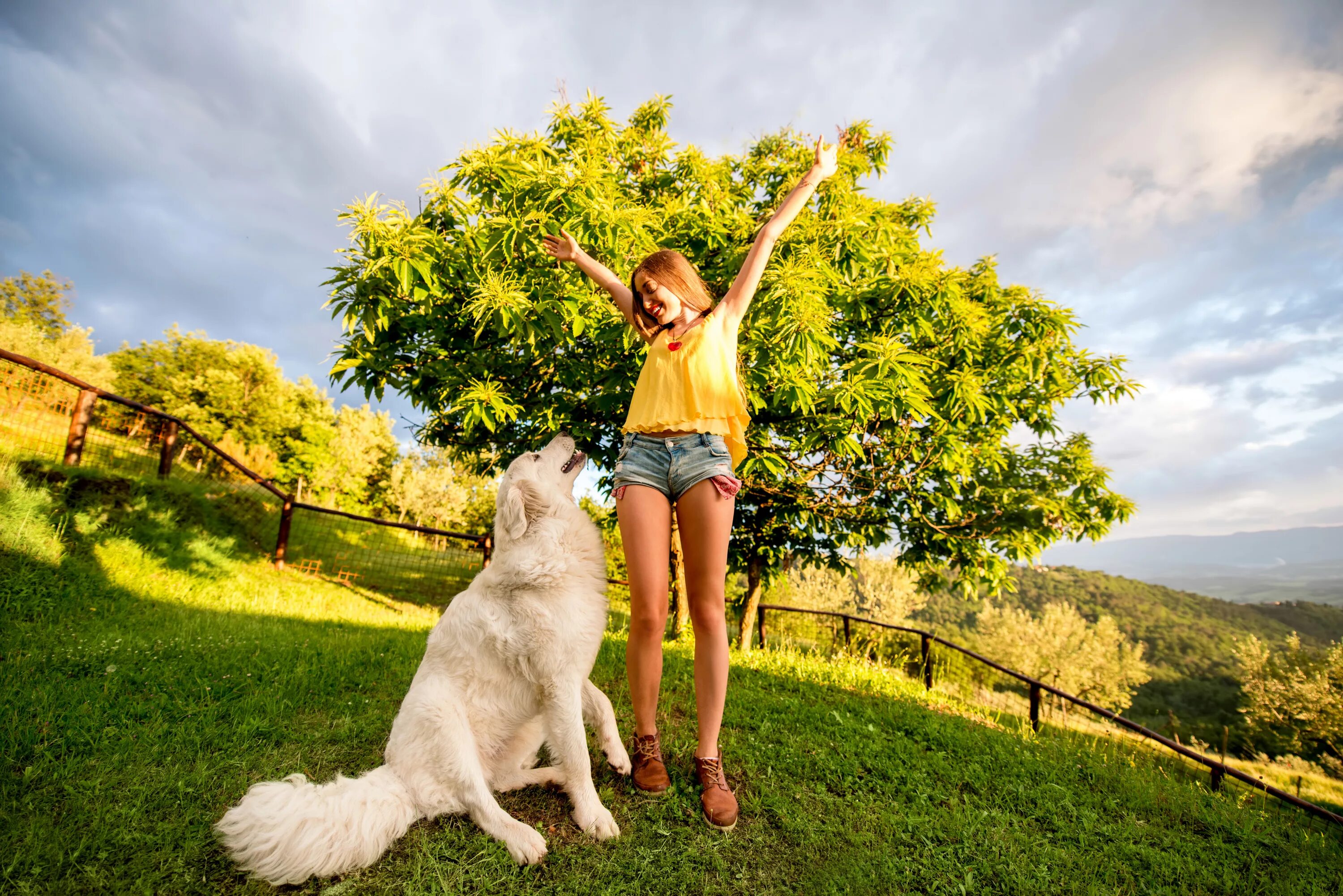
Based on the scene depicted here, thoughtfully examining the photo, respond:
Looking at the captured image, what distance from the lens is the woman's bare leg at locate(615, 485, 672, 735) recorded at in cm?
257

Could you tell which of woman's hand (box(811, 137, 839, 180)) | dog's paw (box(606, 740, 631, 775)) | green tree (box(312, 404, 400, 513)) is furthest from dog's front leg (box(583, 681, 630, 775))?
green tree (box(312, 404, 400, 513))

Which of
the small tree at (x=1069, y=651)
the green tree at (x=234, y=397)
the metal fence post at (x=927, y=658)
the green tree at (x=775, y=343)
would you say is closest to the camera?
the green tree at (x=775, y=343)

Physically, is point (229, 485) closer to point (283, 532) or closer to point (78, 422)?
point (283, 532)

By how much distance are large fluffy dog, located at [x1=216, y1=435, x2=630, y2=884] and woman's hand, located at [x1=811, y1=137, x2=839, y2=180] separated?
1810mm

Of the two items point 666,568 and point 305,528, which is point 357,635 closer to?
point 666,568

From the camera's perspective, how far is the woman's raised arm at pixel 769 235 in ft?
8.35

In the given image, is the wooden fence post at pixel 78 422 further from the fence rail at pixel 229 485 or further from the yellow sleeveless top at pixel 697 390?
the yellow sleeveless top at pixel 697 390

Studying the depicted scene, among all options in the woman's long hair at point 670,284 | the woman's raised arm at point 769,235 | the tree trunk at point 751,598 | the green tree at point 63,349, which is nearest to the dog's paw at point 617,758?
the woman's long hair at point 670,284

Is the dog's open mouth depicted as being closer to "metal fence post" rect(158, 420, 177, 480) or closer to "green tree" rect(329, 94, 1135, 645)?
"green tree" rect(329, 94, 1135, 645)

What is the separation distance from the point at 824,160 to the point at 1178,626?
87.2 meters

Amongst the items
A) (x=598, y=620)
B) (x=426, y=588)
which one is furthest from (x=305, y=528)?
(x=598, y=620)

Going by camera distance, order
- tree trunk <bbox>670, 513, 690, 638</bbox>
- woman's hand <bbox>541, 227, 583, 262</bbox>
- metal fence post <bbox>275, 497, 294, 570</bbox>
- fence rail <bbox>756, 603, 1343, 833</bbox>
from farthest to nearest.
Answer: metal fence post <bbox>275, 497, 294, 570</bbox>, tree trunk <bbox>670, 513, 690, 638</bbox>, fence rail <bbox>756, 603, 1343, 833</bbox>, woman's hand <bbox>541, 227, 583, 262</bbox>

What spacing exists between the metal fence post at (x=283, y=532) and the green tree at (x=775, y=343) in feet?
13.6

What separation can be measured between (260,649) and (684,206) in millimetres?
6247
